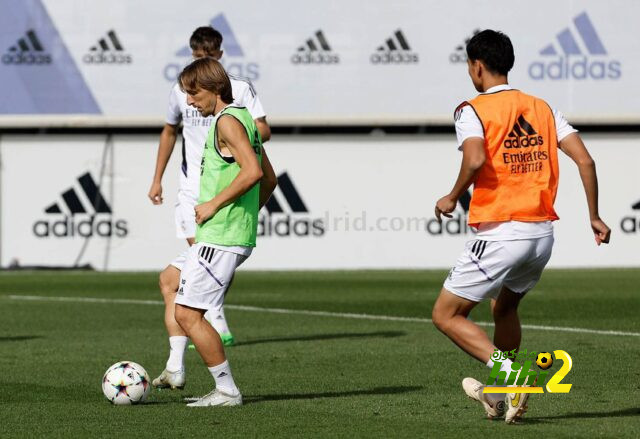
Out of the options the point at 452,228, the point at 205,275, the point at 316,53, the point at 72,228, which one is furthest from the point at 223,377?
the point at 316,53

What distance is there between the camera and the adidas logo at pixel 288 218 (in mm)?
23906

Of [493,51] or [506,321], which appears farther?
[506,321]

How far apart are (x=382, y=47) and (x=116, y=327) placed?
14931mm

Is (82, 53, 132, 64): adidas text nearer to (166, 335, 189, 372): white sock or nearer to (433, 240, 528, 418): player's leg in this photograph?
(166, 335, 189, 372): white sock

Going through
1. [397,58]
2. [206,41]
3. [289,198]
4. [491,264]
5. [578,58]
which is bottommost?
[491,264]

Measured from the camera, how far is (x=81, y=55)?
2697 centimetres

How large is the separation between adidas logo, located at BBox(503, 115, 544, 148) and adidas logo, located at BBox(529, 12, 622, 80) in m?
20.3

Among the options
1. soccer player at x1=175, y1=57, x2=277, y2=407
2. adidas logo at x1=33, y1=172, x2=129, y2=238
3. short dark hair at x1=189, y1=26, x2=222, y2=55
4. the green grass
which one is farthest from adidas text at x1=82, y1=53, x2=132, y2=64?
soccer player at x1=175, y1=57, x2=277, y2=407

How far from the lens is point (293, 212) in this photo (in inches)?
947

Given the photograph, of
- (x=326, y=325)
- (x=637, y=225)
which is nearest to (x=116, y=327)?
(x=326, y=325)

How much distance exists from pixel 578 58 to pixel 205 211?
20658 millimetres

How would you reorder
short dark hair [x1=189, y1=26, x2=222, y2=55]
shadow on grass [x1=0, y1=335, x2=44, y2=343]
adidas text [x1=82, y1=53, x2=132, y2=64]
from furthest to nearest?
→ adidas text [x1=82, y1=53, x2=132, y2=64] → shadow on grass [x1=0, y1=335, x2=44, y2=343] → short dark hair [x1=189, y1=26, x2=222, y2=55]

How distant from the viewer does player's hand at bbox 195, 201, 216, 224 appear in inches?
292

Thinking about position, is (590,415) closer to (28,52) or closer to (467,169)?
(467,169)
